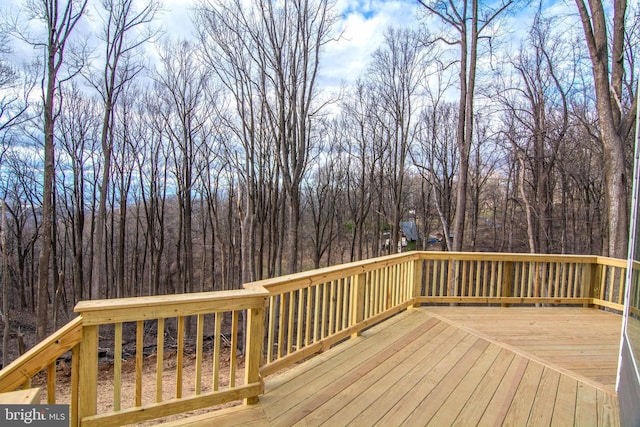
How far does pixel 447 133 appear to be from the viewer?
58.4 feet

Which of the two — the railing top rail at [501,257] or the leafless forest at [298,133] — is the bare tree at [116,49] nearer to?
the leafless forest at [298,133]

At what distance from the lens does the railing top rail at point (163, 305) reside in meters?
1.88

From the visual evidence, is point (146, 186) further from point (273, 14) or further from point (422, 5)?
point (422, 5)

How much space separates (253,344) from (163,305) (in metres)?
0.75

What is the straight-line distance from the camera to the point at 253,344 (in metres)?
2.49

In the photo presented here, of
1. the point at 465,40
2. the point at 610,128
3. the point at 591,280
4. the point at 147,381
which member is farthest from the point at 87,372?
the point at 465,40

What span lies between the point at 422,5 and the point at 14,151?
55.6 ft

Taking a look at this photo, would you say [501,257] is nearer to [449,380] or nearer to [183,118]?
[449,380]

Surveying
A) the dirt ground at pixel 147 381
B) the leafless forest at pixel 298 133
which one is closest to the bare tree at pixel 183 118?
the leafless forest at pixel 298 133

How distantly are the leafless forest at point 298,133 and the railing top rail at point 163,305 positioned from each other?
7.29 metres

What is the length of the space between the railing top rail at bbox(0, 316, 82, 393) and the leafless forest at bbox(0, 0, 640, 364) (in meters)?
8.27

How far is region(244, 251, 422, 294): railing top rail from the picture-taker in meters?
2.68

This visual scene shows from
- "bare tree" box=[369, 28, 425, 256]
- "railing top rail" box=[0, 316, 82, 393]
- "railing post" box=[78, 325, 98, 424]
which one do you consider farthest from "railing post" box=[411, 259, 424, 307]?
"bare tree" box=[369, 28, 425, 256]

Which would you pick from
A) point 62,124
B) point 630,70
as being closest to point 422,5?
point 630,70
